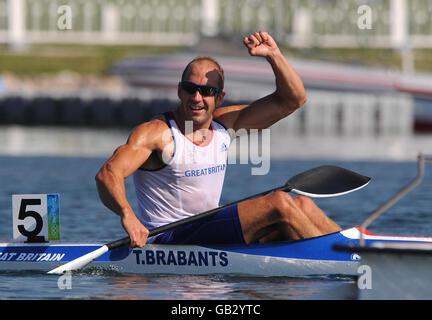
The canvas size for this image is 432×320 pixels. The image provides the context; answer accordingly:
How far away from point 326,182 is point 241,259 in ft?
2.97

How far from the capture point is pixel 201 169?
8.38 m

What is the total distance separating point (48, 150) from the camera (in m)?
23.0

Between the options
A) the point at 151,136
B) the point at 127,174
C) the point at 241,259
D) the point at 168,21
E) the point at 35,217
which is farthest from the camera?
the point at 168,21

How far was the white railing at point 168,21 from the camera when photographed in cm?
5478

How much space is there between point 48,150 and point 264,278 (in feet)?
49.1

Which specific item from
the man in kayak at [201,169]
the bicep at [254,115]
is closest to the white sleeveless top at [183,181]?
the man in kayak at [201,169]

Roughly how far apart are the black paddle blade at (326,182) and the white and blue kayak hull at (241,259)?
14.3 inches

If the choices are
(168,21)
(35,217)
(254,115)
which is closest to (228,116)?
(254,115)

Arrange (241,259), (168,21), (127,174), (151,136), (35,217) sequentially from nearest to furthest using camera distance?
(127,174), (151,136), (241,259), (35,217), (168,21)

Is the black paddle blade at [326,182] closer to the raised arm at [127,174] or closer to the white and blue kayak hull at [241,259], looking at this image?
Answer: the white and blue kayak hull at [241,259]

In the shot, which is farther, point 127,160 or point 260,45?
point 260,45

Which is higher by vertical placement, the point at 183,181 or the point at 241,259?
the point at 183,181

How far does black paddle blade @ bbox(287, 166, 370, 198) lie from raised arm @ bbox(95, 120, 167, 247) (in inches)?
48.2

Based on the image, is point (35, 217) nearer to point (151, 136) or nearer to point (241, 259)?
point (151, 136)
